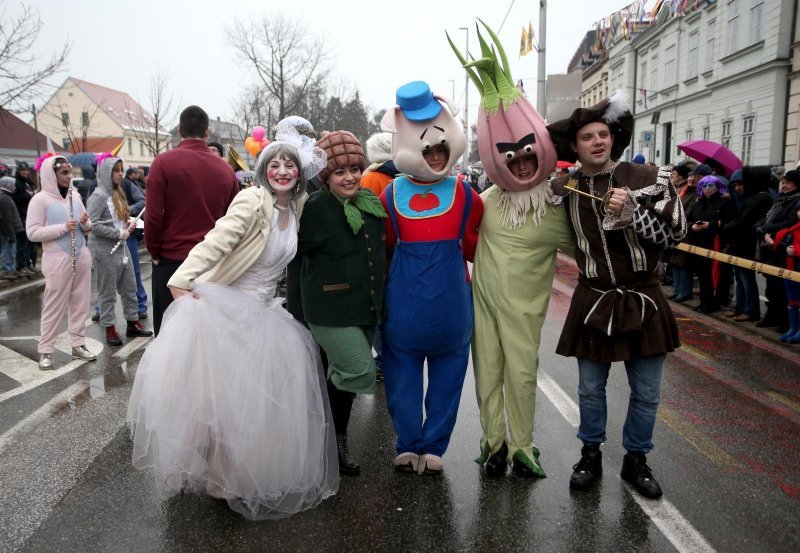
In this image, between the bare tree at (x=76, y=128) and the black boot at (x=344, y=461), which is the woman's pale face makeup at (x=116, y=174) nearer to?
the black boot at (x=344, y=461)

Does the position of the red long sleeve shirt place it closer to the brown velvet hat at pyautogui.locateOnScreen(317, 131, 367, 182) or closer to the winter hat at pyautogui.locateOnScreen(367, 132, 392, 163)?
the winter hat at pyautogui.locateOnScreen(367, 132, 392, 163)

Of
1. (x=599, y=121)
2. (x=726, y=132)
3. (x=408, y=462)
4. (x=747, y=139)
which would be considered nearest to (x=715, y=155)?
(x=599, y=121)

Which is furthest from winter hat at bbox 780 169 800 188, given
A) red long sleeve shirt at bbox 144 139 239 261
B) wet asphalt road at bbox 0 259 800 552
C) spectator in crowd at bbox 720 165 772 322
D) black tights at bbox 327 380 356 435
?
red long sleeve shirt at bbox 144 139 239 261

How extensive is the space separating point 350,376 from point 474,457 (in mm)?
983

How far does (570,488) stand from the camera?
10.7 feet

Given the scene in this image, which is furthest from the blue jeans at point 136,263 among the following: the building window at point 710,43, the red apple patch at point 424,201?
the building window at point 710,43

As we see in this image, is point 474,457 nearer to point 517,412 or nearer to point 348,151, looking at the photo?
point 517,412

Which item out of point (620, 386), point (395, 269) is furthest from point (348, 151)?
point (620, 386)

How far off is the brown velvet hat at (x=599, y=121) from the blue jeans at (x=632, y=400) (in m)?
1.14

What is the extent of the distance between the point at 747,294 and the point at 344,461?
5.93 metres

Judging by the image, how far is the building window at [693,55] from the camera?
2305 cm

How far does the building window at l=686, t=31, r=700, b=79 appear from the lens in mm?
23047

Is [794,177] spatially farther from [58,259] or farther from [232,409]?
[58,259]

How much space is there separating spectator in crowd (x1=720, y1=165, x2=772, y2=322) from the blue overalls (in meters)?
5.35
